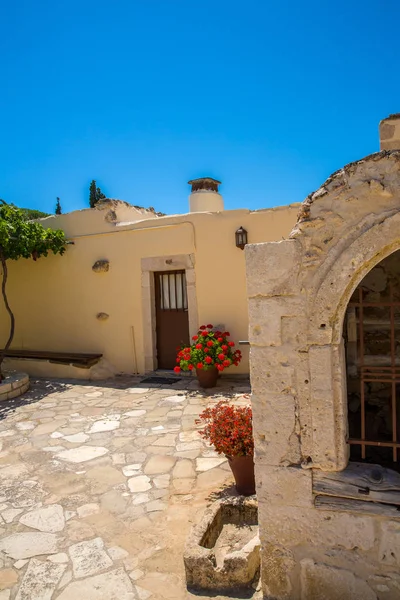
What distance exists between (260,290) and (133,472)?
2621mm

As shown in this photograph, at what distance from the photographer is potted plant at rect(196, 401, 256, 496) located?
3.23 m

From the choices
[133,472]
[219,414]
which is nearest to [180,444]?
[133,472]

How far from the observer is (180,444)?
15.3 feet

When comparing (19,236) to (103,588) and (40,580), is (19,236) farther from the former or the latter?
(103,588)

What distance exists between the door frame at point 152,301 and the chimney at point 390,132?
4690mm

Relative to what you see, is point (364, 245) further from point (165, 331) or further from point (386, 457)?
point (165, 331)

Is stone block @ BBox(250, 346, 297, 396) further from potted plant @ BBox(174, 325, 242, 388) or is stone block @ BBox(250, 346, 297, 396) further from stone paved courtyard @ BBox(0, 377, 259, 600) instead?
potted plant @ BBox(174, 325, 242, 388)

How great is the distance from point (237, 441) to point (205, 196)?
24.6 ft

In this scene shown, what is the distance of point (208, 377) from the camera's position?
6.78 meters

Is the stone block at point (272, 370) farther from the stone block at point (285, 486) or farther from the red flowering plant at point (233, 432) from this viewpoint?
the red flowering plant at point (233, 432)

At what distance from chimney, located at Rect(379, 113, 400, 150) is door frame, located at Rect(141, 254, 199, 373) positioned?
185 inches

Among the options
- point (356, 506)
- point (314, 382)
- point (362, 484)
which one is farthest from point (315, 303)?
point (356, 506)

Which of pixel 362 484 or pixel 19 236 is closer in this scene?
pixel 362 484

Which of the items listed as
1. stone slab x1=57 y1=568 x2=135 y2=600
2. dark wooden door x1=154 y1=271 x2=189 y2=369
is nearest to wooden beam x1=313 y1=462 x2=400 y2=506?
stone slab x1=57 y1=568 x2=135 y2=600
